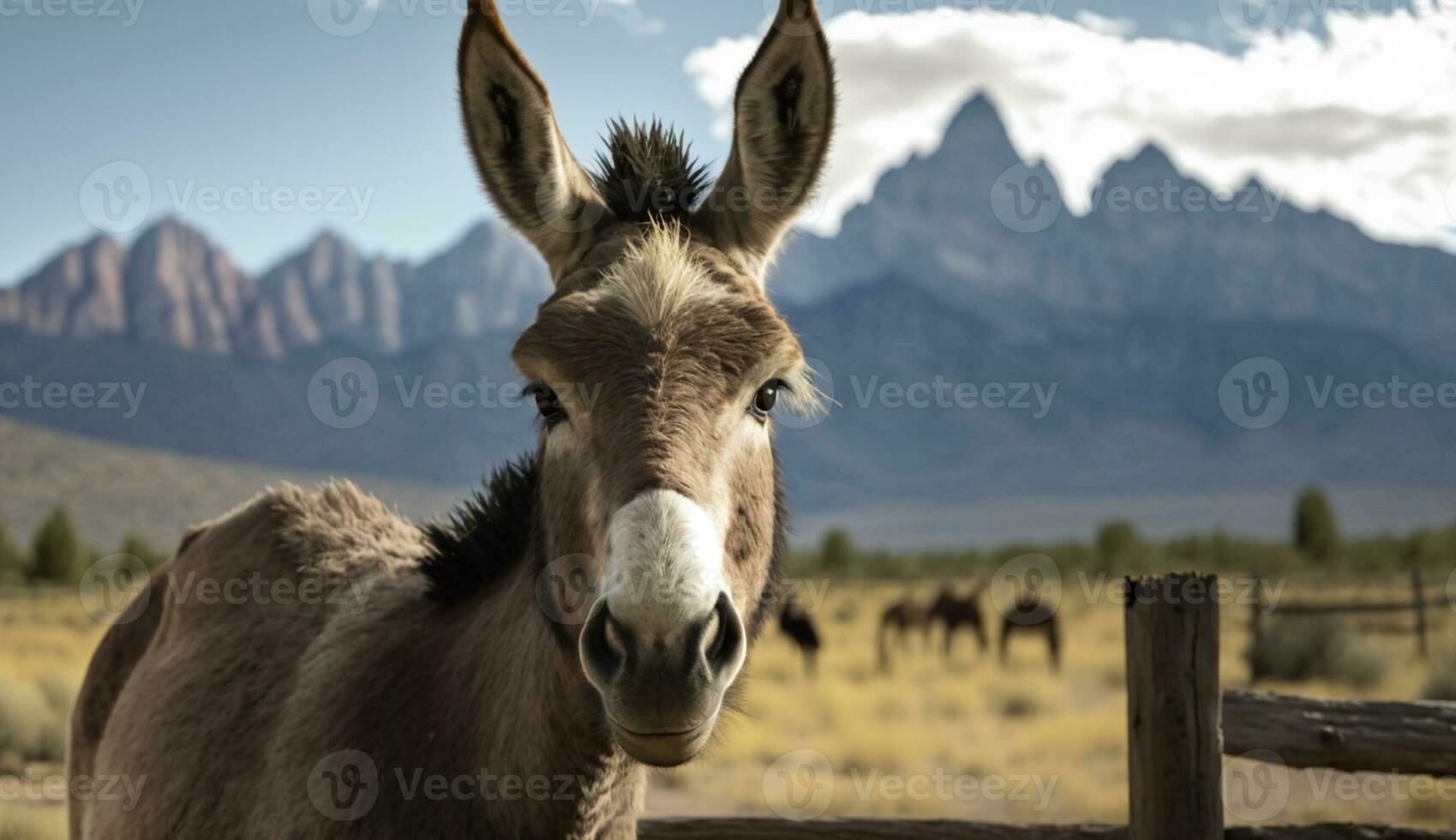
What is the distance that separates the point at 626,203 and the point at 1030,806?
31.1ft

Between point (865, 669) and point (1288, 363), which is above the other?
point (1288, 363)

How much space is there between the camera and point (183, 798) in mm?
2992

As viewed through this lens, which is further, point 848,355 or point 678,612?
point 848,355

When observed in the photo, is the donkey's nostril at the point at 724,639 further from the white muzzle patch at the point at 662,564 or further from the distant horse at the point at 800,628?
the distant horse at the point at 800,628

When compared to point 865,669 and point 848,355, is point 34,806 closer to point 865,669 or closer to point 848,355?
point 865,669

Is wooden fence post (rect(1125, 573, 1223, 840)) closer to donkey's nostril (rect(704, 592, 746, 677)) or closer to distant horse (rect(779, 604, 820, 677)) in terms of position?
donkey's nostril (rect(704, 592, 746, 677))

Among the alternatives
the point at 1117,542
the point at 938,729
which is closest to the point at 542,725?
the point at 938,729

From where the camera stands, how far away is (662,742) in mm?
1868

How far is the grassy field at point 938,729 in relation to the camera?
32.4 ft

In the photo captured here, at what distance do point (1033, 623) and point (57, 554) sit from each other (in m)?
32.8

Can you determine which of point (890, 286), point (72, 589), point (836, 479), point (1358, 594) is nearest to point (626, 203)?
point (1358, 594)

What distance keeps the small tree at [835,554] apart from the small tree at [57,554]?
29.4m

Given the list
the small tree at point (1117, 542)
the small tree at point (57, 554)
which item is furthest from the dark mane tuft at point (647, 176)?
the small tree at point (1117, 542)

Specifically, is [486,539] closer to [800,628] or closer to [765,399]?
[765,399]
